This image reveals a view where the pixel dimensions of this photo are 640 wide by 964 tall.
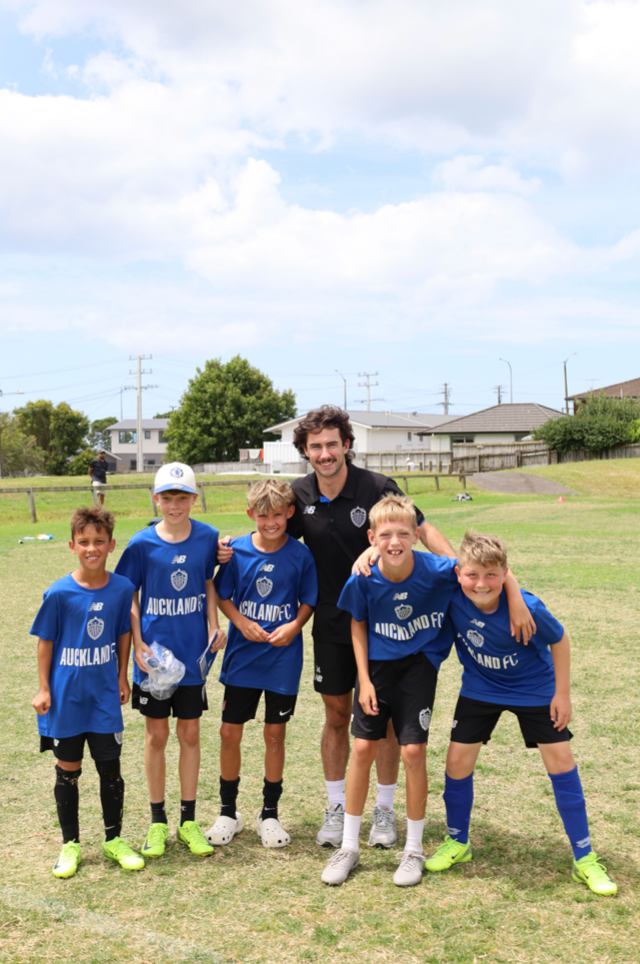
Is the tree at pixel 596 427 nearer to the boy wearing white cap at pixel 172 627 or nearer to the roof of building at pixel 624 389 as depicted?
the roof of building at pixel 624 389

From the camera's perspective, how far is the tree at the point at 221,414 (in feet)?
224

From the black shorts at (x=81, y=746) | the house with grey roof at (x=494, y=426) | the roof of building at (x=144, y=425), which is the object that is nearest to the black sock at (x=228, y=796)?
the black shorts at (x=81, y=746)

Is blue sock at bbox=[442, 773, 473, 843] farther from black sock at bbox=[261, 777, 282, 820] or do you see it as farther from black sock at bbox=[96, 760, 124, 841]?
black sock at bbox=[96, 760, 124, 841]

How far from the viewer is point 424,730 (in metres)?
3.58

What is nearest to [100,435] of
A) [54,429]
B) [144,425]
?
[144,425]

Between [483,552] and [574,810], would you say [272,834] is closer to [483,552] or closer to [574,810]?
[574,810]

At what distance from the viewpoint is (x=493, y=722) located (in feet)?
12.1

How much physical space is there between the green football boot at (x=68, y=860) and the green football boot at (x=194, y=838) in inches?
19.5

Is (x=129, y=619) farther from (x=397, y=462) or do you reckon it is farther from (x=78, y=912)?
(x=397, y=462)

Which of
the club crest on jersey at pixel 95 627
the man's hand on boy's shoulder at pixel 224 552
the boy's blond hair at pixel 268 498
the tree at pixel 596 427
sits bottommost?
the club crest on jersey at pixel 95 627

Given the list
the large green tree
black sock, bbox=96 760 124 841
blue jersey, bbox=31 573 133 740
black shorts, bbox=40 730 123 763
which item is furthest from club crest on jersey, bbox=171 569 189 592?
the large green tree

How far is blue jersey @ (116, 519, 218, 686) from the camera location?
3.83 metres

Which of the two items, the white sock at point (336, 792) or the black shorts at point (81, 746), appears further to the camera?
the white sock at point (336, 792)

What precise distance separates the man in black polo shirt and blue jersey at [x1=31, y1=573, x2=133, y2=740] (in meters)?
1.05
